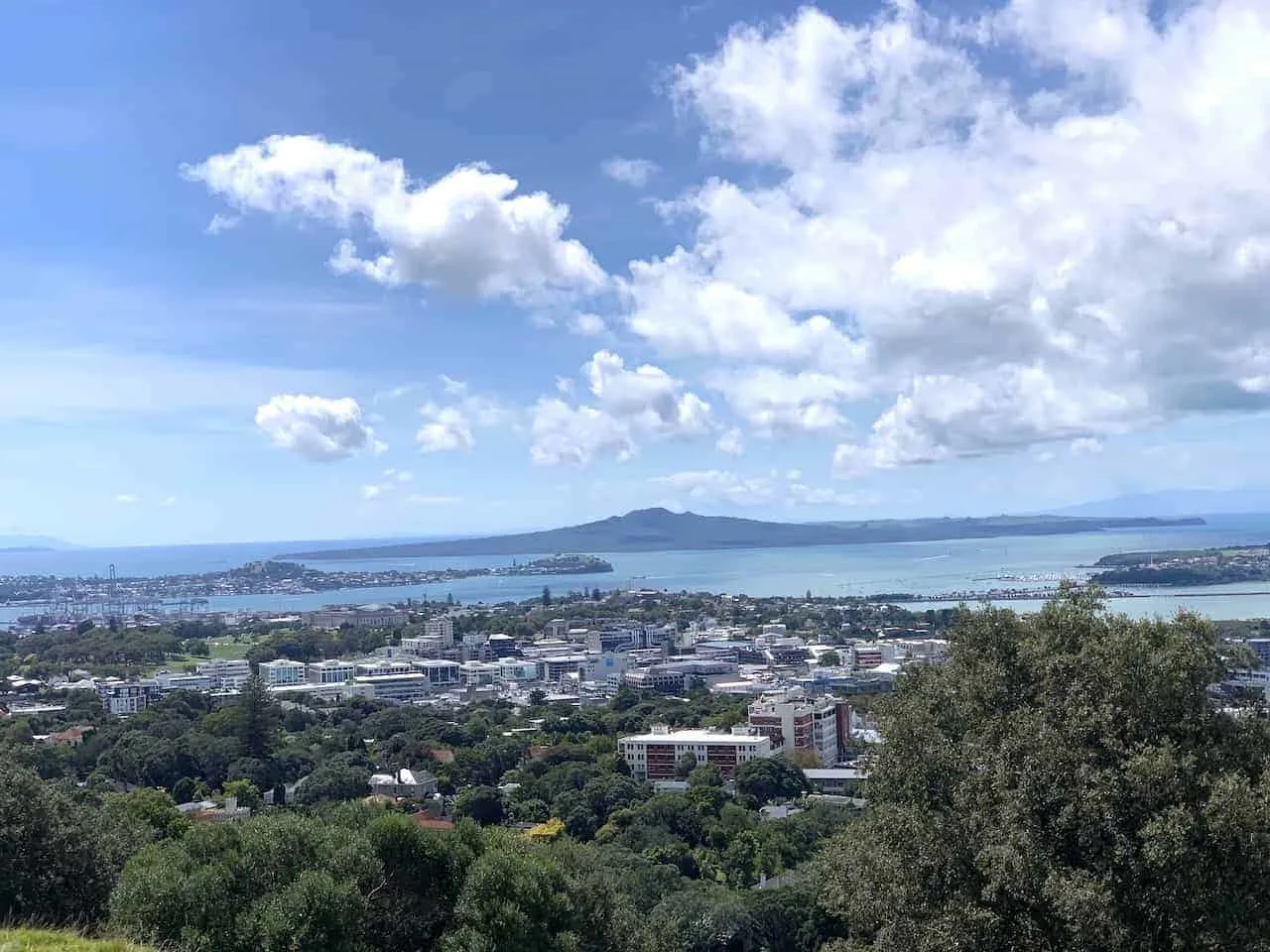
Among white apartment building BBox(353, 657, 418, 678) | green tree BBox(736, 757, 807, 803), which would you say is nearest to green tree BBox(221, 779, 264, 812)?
green tree BBox(736, 757, 807, 803)

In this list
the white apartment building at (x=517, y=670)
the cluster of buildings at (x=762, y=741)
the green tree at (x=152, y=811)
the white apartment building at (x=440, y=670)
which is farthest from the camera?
the white apartment building at (x=517, y=670)

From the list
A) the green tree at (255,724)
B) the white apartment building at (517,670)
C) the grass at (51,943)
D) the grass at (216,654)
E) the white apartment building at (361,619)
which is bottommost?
the white apartment building at (517,670)

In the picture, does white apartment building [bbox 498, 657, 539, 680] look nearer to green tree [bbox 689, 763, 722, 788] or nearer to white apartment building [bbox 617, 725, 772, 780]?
white apartment building [bbox 617, 725, 772, 780]

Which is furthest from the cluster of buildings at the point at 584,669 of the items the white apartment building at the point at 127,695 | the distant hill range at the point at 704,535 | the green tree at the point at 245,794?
the distant hill range at the point at 704,535

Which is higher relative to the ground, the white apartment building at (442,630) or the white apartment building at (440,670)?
the white apartment building at (442,630)

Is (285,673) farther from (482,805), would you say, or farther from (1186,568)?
(1186,568)

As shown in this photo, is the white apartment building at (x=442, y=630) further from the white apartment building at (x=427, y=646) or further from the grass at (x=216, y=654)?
the grass at (x=216, y=654)

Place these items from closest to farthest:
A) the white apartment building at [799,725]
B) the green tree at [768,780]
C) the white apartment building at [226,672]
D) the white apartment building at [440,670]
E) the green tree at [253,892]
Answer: the green tree at [253,892], the green tree at [768,780], the white apartment building at [799,725], the white apartment building at [226,672], the white apartment building at [440,670]
